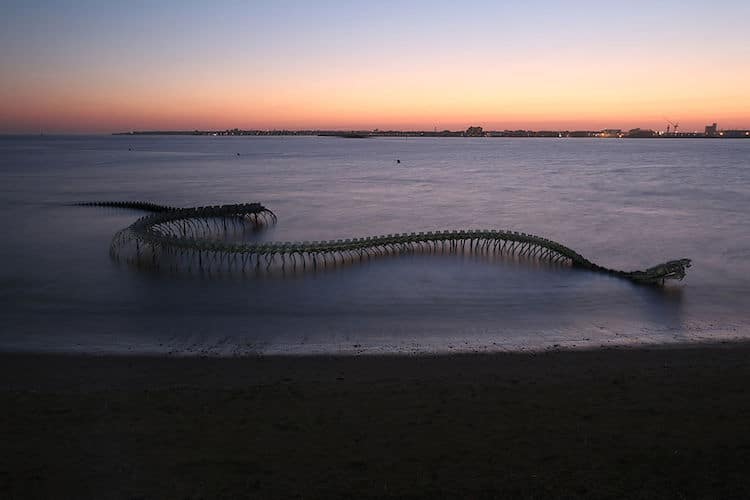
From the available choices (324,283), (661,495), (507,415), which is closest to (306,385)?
(507,415)

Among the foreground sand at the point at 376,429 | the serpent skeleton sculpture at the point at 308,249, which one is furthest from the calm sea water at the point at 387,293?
the foreground sand at the point at 376,429

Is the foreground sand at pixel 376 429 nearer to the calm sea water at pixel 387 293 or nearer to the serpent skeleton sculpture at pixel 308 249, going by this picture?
the calm sea water at pixel 387 293

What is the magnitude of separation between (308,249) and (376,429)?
52.7 feet

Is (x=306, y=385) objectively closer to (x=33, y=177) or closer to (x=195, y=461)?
(x=195, y=461)

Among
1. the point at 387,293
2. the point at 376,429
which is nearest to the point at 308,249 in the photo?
the point at 387,293

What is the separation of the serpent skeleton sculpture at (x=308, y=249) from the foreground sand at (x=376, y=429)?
10.9 meters

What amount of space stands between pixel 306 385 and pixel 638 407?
6.41 meters

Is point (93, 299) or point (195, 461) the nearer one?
point (195, 461)

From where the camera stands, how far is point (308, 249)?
25.5 meters

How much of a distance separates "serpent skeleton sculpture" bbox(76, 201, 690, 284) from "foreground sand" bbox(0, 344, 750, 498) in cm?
1086

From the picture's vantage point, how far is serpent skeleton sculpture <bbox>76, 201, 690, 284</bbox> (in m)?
24.7

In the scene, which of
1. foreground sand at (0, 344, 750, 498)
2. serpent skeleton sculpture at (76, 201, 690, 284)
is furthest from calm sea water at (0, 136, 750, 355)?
foreground sand at (0, 344, 750, 498)

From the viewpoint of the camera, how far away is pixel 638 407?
1093 centimetres

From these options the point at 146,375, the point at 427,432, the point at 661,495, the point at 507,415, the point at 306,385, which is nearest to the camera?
the point at 661,495
